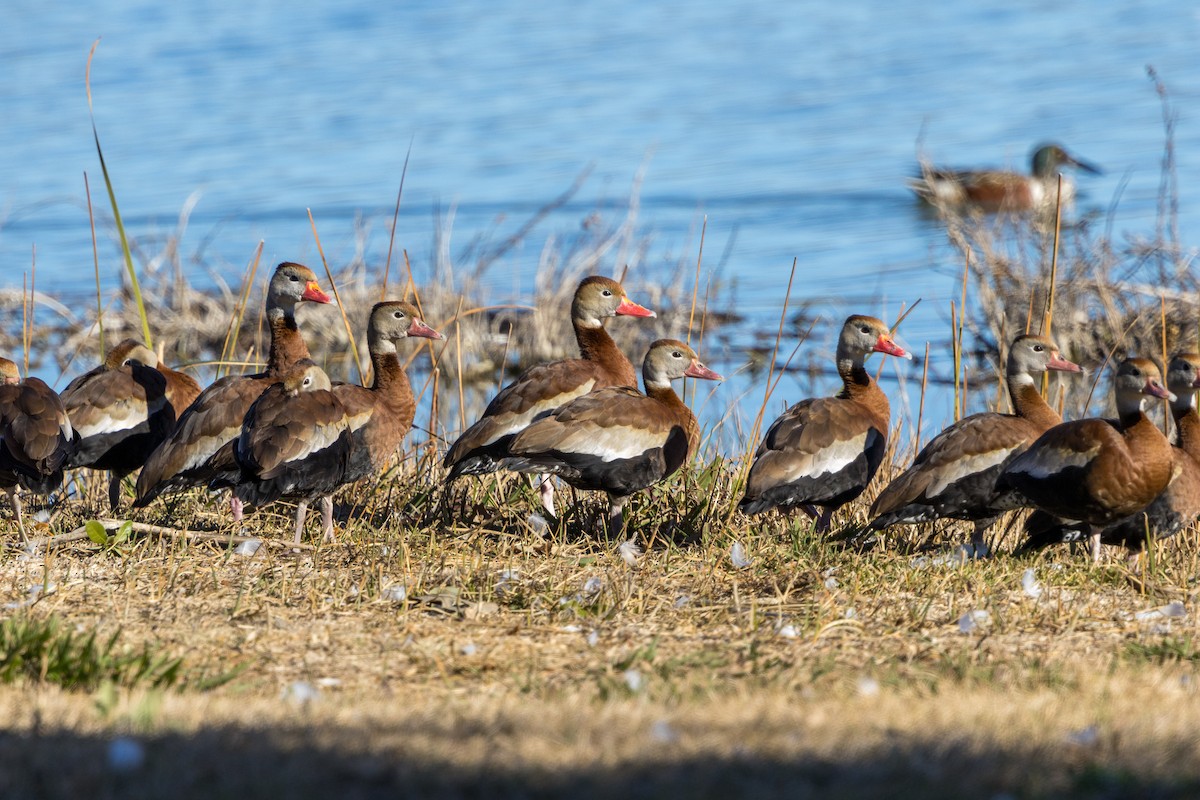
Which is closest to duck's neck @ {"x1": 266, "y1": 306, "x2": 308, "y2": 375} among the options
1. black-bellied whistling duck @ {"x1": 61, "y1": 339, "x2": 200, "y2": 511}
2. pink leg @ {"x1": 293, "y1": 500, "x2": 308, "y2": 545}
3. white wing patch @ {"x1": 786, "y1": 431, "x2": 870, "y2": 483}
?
black-bellied whistling duck @ {"x1": 61, "y1": 339, "x2": 200, "y2": 511}

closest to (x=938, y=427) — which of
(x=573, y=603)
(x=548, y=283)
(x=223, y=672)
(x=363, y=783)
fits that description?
(x=548, y=283)

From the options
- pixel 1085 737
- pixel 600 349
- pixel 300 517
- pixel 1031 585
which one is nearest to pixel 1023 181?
pixel 600 349

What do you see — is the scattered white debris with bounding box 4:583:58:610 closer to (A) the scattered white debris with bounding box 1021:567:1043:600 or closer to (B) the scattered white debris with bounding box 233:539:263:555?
(B) the scattered white debris with bounding box 233:539:263:555

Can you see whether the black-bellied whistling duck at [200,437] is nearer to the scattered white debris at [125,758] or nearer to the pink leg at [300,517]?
the pink leg at [300,517]

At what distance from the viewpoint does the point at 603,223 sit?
1612cm

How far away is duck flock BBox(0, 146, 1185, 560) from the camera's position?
6.23m

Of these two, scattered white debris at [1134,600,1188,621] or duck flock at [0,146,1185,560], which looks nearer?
scattered white debris at [1134,600,1188,621]

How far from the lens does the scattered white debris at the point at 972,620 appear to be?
16.8 feet

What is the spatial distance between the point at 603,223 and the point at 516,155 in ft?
23.8

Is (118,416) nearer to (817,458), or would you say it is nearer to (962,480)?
(817,458)

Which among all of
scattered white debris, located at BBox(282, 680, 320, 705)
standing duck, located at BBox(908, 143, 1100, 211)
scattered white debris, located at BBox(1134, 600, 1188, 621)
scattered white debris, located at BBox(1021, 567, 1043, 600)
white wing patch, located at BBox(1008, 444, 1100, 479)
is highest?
standing duck, located at BBox(908, 143, 1100, 211)

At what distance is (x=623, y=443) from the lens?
6785 mm

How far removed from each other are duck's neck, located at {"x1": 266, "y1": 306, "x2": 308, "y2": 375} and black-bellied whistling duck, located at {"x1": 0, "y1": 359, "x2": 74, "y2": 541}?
1.40 meters

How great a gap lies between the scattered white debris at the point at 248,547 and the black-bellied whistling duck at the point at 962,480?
7.94ft
